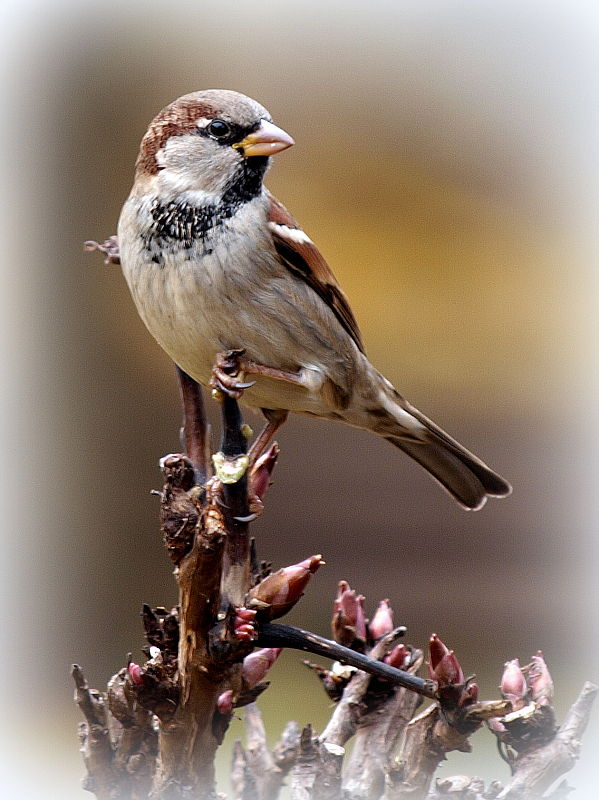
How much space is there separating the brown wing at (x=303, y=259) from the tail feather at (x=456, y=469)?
0.23 meters

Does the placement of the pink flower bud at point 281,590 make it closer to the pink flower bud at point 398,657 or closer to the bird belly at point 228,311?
the pink flower bud at point 398,657

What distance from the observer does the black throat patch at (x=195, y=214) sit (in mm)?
1270

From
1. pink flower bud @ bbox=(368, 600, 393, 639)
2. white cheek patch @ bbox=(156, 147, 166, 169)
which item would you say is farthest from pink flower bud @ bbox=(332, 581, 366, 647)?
white cheek patch @ bbox=(156, 147, 166, 169)

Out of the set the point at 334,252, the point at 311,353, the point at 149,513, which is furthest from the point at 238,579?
the point at 149,513

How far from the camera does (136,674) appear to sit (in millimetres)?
853

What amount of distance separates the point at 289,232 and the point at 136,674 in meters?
0.69

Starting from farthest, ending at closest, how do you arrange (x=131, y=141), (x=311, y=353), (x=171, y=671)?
(x=131, y=141) → (x=311, y=353) → (x=171, y=671)

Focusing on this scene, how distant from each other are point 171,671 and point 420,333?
172 cm

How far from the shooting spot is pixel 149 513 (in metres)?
2.77

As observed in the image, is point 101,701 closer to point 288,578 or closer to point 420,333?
point 288,578

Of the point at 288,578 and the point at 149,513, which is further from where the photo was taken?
the point at 149,513

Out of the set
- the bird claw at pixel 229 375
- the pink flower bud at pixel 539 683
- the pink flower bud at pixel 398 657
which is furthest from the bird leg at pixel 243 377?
the pink flower bud at pixel 539 683

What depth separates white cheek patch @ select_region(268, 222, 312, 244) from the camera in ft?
4.42

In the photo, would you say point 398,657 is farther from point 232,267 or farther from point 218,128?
point 218,128
